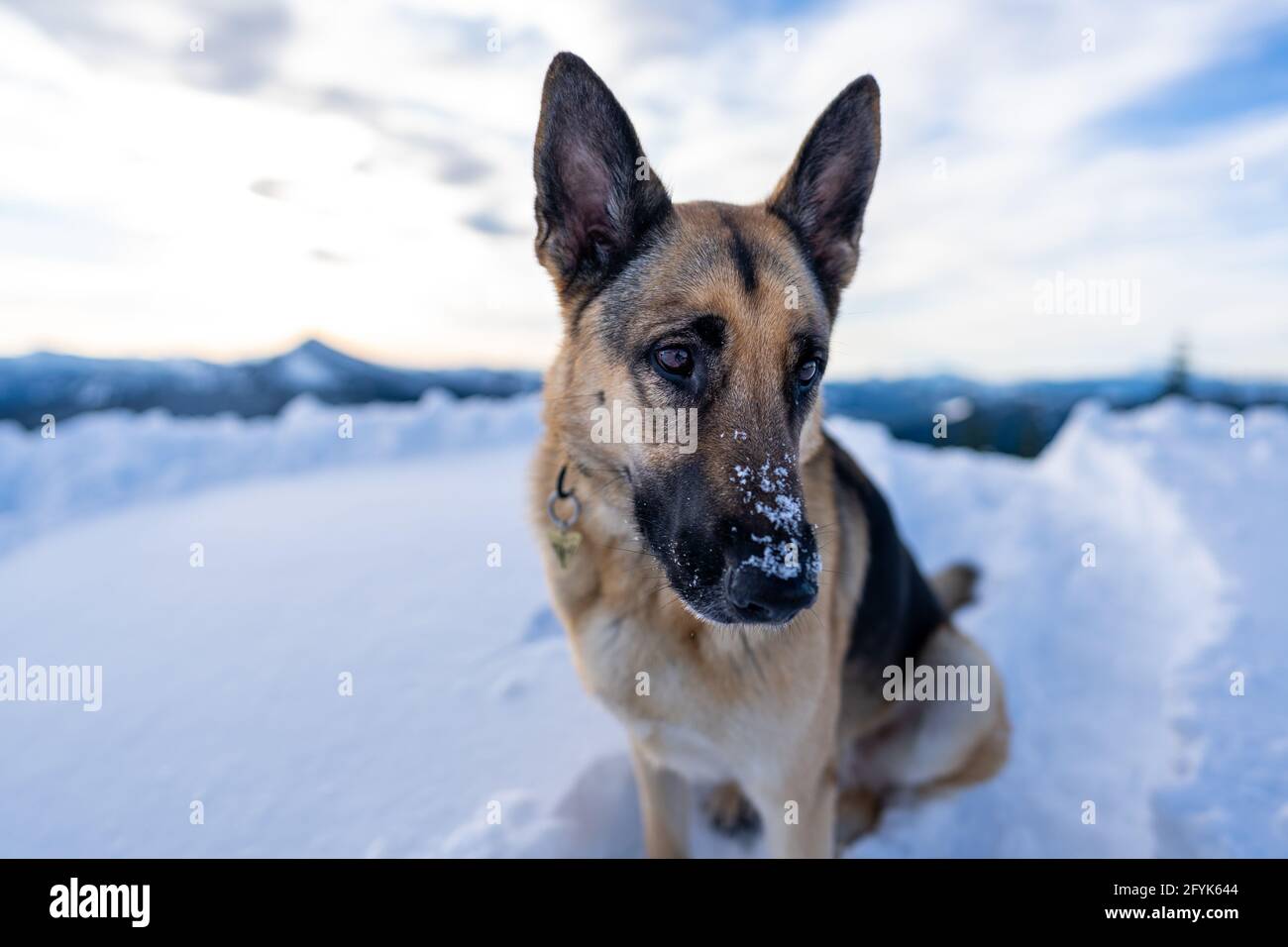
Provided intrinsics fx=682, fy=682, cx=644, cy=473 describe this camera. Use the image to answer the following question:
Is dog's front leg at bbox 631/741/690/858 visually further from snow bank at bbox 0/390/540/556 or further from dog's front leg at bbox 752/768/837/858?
snow bank at bbox 0/390/540/556

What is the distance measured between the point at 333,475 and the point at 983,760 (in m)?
6.65

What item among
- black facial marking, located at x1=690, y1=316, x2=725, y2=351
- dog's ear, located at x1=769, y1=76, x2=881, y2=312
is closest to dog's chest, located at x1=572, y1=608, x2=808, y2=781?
black facial marking, located at x1=690, y1=316, x2=725, y2=351

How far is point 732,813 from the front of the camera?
3359 mm

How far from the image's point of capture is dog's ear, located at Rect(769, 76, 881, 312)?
8.18 ft

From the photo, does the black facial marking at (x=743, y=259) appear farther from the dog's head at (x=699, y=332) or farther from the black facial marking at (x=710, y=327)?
the black facial marking at (x=710, y=327)

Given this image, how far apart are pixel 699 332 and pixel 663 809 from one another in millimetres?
2103

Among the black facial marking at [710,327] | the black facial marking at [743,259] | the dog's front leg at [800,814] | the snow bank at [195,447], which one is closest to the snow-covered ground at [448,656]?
the snow bank at [195,447]

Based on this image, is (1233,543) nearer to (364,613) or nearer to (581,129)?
(581,129)

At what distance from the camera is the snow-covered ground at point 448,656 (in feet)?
10.1

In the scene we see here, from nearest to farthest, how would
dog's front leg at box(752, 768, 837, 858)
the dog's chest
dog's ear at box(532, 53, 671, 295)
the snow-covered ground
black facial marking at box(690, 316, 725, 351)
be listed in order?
black facial marking at box(690, 316, 725, 351), dog's ear at box(532, 53, 671, 295), the dog's chest, dog's front leg at box(752, 768, 837, 858), the snow-covered ground

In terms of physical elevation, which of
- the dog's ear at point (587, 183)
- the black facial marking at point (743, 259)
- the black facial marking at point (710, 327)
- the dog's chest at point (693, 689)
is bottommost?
the dog's chest at point (693, 689)

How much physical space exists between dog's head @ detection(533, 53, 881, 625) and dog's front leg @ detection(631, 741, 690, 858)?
1.24 meters

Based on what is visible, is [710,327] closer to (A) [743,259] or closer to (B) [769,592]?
(A) [743,259]

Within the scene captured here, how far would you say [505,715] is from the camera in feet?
12.1
